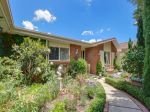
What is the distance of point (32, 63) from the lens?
11.4m

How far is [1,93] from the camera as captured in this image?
17.3ft

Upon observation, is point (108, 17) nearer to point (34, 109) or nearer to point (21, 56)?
point (21, 56)

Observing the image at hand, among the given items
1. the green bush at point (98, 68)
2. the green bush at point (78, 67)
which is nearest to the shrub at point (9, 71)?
the green bush at point (78, 67)

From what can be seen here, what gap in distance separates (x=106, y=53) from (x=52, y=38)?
10365 mm

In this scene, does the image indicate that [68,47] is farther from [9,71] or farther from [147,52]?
[147,52]

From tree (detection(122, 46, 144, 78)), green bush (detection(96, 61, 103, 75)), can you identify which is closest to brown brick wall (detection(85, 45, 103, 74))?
green bush (detection(96, 61, 103, 75))

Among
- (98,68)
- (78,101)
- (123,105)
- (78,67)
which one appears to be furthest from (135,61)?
(98,68)

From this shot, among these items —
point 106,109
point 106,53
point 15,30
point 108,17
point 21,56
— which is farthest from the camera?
point 106,53

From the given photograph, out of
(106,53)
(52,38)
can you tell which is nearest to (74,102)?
(52,38)

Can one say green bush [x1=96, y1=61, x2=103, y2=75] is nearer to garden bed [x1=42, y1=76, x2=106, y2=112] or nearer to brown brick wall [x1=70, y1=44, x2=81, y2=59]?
brown brick wall [x1=70, y1=44, x2=81, y2=59]

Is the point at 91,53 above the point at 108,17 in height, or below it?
below

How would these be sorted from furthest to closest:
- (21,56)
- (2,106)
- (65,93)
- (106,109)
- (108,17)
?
(108,17), (21,56), (65,93), (106,109), (2,106)

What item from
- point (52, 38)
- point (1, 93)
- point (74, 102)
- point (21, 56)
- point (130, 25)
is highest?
point (130, 25)

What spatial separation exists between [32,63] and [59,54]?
594 centimetres
